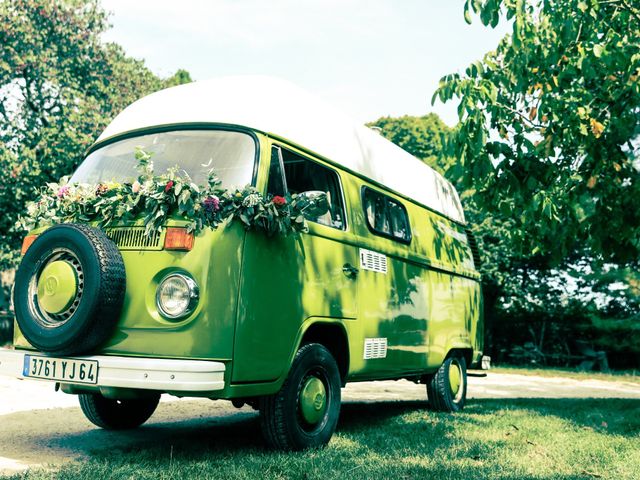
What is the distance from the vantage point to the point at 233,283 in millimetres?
4730

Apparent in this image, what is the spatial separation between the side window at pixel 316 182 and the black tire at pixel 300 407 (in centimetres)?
114

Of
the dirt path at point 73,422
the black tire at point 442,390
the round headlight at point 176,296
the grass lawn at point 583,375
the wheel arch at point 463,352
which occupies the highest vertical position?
the round headlight at point 176,296

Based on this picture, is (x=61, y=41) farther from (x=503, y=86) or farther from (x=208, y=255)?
(x=208, y=255)

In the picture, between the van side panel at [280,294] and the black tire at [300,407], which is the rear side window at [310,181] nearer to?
the van side panel at [280,294]

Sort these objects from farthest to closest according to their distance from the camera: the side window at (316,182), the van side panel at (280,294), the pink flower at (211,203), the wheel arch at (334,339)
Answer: the wheel arch at (334,339) → the side window at (316,182) → the van side panel at (280,294) → the pink flower at (211,203)

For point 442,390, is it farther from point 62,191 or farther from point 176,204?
point 62,191

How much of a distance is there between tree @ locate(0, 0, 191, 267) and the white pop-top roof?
43.5 ft

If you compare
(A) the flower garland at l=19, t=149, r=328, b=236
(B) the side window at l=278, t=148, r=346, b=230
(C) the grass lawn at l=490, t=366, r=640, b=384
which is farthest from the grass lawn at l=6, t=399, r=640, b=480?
(C) the grass lawn at l=490, t=366, r=640, b=384

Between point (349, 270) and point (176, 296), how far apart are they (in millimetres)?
1864

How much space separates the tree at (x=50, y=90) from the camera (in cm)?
1867

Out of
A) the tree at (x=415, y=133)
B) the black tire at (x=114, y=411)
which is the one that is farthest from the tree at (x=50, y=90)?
the tree at (x=415, y=133)

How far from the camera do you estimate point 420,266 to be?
789 centimetres

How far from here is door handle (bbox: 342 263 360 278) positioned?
239 inches

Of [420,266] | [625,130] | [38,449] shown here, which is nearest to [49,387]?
[38,449]
